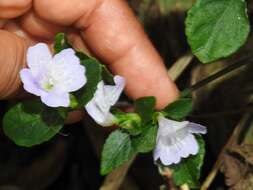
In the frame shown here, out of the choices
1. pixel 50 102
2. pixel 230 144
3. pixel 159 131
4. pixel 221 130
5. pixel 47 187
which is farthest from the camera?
pixel 47 187

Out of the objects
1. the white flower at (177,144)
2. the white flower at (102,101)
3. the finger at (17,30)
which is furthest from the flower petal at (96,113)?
the finger at (17,30)

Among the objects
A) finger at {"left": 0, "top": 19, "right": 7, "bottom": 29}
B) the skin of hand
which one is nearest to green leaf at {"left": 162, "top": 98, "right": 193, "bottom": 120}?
the skin of hand

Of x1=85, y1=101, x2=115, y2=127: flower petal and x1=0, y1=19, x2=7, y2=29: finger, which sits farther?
x1=0, y1=19, x2=7, y2=29: finger

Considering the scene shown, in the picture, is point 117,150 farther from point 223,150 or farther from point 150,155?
point 150,155

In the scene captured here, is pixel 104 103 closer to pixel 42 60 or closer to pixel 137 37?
pixel 42 60

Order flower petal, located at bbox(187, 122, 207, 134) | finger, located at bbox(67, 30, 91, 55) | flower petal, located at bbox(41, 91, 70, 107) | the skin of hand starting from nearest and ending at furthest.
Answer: flower petal, located at bbox(41, 91, 70, 107) < flower petal, located at bbox(187, 122, 207, 134) < the skin of hand < finger, located at bbox(67, 30, 91, 55)

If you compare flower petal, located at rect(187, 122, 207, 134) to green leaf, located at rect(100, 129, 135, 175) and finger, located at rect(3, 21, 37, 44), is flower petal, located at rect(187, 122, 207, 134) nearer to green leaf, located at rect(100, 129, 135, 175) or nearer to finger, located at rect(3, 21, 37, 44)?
green leaf, located at rect(100, 129, 135, 175)

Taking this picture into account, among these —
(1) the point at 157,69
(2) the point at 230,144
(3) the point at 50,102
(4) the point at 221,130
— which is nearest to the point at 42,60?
(3) the point at 50,102
